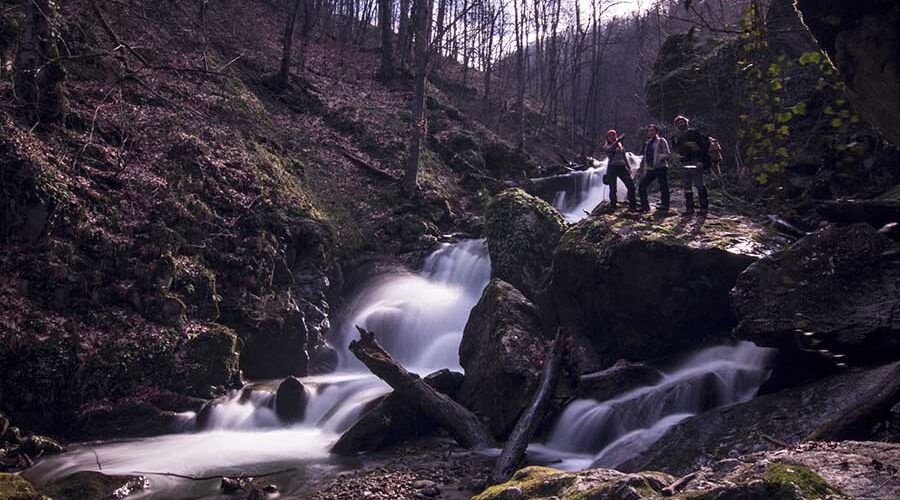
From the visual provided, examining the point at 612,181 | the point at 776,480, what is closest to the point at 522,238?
the point at 612,181

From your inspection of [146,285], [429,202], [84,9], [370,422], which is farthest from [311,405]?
[84,9]

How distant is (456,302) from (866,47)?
12.6 meters

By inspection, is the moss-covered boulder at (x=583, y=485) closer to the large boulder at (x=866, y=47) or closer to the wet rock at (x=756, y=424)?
the large boulder at (x=866, y=47)

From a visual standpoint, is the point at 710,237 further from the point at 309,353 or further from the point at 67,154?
the point at 67,154

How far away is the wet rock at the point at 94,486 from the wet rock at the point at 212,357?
3.01m

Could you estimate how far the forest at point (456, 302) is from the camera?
14.3 ft

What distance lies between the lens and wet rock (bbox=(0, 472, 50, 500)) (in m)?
5.97

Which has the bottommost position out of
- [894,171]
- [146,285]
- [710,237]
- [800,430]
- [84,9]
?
[800,430]

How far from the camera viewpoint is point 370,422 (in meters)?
9.24

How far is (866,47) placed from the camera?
3.18 metres

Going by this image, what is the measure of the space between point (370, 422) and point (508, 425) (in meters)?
1.99

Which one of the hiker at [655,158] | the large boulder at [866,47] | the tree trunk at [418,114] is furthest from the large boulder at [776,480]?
the tree trunk at [418,114]

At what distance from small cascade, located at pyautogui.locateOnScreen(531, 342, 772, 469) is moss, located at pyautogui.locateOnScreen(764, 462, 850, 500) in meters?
5.02

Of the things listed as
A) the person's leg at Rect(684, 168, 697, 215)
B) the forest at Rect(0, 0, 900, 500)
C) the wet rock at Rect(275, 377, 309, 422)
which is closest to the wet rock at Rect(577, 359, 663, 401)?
the forest at Rect(0, 0, 900, 500)
